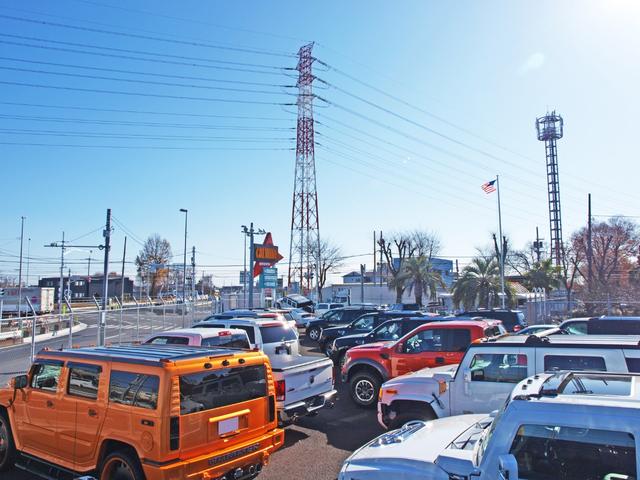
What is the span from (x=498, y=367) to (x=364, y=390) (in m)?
4.75

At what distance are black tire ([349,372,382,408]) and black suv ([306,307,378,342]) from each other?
11728mm

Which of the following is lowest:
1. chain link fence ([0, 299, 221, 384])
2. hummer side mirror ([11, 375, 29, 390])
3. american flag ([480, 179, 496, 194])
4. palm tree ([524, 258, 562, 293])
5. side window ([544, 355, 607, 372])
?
chain link fence ([0, 299, 221, 384])

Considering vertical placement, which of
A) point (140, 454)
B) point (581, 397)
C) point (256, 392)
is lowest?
point (140, 454)

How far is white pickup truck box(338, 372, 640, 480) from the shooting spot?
123 inches

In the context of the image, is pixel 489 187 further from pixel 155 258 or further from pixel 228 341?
pixel 155 258

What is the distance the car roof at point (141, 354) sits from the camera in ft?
18.2

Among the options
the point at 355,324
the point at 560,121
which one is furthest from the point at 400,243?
the point at 355,324

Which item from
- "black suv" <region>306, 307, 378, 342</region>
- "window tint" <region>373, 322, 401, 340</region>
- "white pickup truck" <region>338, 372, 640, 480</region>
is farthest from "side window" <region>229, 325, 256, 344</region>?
"black suv" <region>306, 307, 378, 342</region>

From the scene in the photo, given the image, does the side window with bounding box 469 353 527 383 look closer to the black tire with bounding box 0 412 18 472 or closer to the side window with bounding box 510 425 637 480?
the side window with bounding box 510 425 637 480

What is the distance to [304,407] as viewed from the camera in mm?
8547

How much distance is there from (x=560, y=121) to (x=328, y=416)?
223 feet

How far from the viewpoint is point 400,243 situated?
189 feet

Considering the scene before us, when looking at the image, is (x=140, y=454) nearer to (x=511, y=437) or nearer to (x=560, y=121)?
(x=511, y=437)

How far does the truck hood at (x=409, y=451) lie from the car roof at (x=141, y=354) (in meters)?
2.17
